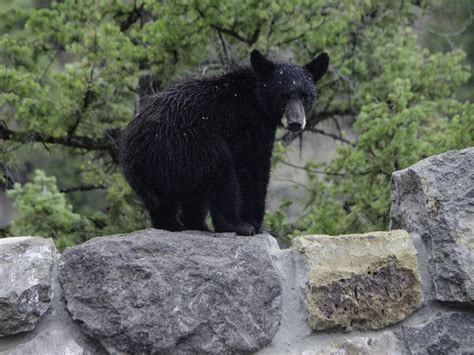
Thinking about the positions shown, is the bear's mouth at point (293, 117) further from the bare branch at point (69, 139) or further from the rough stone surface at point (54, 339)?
the bare branch at point (69, 139)

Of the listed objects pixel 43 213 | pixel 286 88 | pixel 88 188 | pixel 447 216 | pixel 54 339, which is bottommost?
pixel 88 188

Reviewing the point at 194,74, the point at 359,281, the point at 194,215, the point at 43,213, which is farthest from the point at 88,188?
the point at 359,281

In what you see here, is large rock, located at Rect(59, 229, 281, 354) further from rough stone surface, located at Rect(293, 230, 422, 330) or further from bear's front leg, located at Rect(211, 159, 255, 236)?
bear's front leg, located at Rect(211, 159, 255, 236)

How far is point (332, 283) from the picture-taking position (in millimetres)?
2828

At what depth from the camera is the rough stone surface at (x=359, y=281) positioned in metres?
2.80

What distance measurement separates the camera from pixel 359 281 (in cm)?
286

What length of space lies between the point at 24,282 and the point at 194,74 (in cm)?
393

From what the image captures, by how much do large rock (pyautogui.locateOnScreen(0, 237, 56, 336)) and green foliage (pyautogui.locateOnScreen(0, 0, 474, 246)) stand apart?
11.9ft

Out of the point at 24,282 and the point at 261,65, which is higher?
the point at 261,65

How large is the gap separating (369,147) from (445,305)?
3.38 meters

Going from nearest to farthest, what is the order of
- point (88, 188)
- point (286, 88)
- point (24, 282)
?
point (24, 282)
point (286, 88)
point (88, 188)

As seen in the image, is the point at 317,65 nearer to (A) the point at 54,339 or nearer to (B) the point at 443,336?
(B) the point at 443,336

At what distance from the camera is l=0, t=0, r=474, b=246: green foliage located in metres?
6.16

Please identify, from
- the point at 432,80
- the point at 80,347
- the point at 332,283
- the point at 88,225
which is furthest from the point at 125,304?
the point at 432,80
